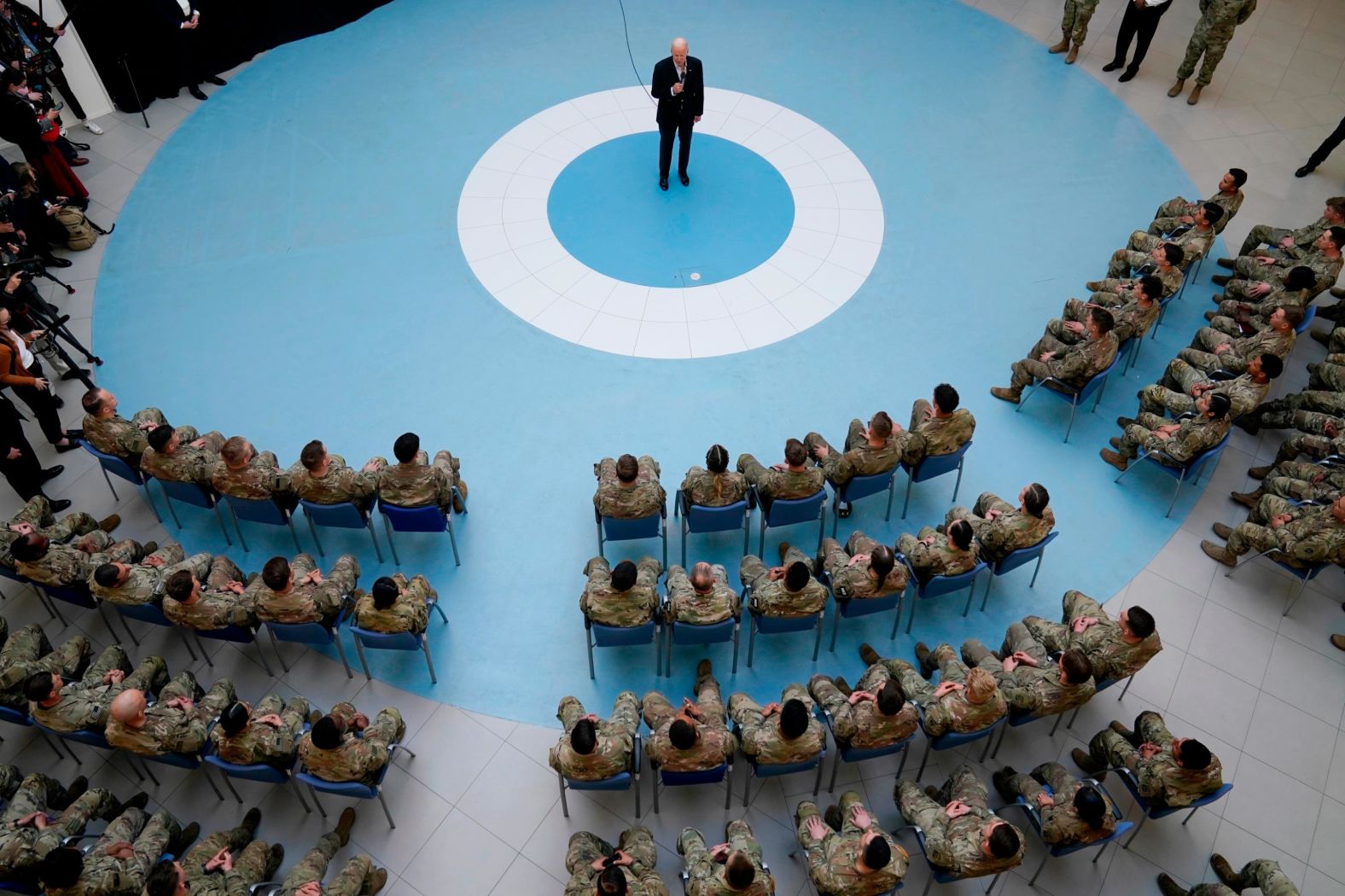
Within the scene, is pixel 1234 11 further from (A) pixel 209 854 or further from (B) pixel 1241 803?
(A) pixel 209 854

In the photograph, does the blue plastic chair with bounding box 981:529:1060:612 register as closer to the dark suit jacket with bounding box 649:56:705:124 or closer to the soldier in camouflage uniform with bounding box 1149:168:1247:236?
the soldier in camouflage uniform with bounding box 1149:168:1247:236

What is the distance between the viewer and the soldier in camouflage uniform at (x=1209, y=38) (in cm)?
1302

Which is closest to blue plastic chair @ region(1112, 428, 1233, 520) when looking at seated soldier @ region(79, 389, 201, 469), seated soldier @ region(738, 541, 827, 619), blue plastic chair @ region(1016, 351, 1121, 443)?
blue plastic chair @ region(1016, 351, 1121, 443)

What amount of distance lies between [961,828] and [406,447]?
204 inches

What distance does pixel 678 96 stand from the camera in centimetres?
1126

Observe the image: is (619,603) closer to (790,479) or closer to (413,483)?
(790,479)

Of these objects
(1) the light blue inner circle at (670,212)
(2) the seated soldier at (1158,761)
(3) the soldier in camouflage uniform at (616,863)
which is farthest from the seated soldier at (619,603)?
(1) the light blue inner circle at (670,212)

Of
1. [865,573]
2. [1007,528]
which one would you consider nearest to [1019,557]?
[1007,528]

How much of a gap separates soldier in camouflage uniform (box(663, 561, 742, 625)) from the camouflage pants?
2817 mm

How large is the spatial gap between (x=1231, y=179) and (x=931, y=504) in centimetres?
565

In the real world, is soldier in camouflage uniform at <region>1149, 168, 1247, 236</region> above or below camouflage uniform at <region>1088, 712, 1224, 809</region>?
above

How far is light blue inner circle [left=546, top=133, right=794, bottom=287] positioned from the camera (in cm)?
Answer: 1134

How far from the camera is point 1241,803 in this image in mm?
7121

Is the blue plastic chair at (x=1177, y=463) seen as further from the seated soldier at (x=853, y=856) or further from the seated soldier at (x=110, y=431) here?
the seated soldier at (x=110, y=431)
